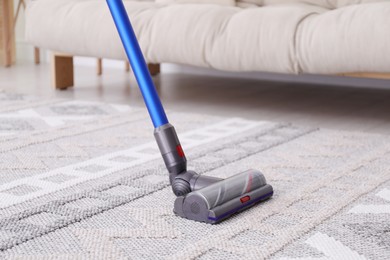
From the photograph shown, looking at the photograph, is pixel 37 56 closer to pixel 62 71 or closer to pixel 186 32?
pixel 62 71

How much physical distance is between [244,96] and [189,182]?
4.98ft

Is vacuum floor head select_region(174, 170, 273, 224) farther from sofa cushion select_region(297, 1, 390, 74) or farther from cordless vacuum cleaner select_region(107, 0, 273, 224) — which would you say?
sofa cushion select_region(297, 1, 390, 74)

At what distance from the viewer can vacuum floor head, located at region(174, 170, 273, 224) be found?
1.06 metres

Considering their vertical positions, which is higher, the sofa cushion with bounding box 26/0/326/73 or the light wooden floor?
the sofa cushion with bounding box 26/0/326/73

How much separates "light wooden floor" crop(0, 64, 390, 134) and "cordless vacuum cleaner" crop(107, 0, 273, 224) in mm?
912

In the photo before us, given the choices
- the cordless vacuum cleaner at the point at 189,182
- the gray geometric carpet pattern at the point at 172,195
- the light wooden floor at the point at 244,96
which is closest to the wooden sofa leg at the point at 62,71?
the light wooden floor at the point at 244,96

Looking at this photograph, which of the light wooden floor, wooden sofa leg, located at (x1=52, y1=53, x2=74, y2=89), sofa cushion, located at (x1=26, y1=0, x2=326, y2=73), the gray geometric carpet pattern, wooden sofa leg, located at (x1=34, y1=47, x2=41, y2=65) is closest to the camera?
the gray geometric carpet pattern

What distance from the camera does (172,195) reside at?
1249 mm

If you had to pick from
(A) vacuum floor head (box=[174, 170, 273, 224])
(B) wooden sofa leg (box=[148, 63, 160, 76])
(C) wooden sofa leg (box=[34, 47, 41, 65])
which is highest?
(A) vacuum floor head (box=[174, 170, 273, 224])

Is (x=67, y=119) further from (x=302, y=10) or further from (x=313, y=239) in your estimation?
(x=313, y=239)

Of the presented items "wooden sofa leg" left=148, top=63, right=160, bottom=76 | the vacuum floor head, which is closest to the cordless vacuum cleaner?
the vacuum floor head

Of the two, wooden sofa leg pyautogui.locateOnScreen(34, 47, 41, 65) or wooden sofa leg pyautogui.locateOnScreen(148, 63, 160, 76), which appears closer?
wooden sofa leg pyautogui.locateOnScreen(148, 63, 160, 76)

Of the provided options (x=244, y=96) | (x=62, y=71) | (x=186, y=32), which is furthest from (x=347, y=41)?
(x=62, y=71)

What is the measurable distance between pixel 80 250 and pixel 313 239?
37 centimetres
